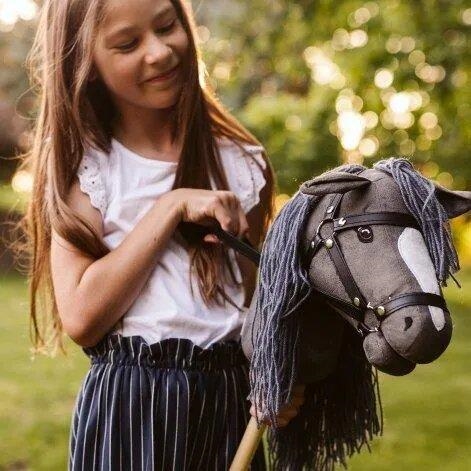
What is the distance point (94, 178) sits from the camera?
4.95ft

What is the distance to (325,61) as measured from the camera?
558cm

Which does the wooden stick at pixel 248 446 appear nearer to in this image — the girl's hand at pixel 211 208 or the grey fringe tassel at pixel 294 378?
the grey fringe tassel at pixel 294 378

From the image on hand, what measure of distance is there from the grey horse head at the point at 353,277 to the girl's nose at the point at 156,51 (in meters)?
0.40

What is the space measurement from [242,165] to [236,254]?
0.60 ft

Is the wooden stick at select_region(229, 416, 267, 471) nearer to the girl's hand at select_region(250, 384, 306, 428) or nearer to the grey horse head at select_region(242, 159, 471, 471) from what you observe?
the girl's hand at select_region(250, 384, 306, 428)

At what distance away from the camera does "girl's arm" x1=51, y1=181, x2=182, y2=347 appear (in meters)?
1.43

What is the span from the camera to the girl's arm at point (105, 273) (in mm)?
1426

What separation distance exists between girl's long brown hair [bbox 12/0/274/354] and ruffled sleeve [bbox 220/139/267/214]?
3 centimetres

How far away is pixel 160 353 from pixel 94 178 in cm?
33

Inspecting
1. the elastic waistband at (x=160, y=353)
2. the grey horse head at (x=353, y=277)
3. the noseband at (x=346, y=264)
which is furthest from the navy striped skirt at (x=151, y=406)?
the noseband at (x=346, y=264)

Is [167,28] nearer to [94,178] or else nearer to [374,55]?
[94,178]

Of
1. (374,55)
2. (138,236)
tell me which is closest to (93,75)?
(138,236)

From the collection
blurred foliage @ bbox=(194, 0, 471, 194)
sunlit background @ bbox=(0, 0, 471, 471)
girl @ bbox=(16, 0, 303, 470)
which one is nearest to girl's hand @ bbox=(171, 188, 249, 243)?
girl @ bbox=(16, 0, 303, 470)

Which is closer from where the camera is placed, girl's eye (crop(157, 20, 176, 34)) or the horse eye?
the horse eye
